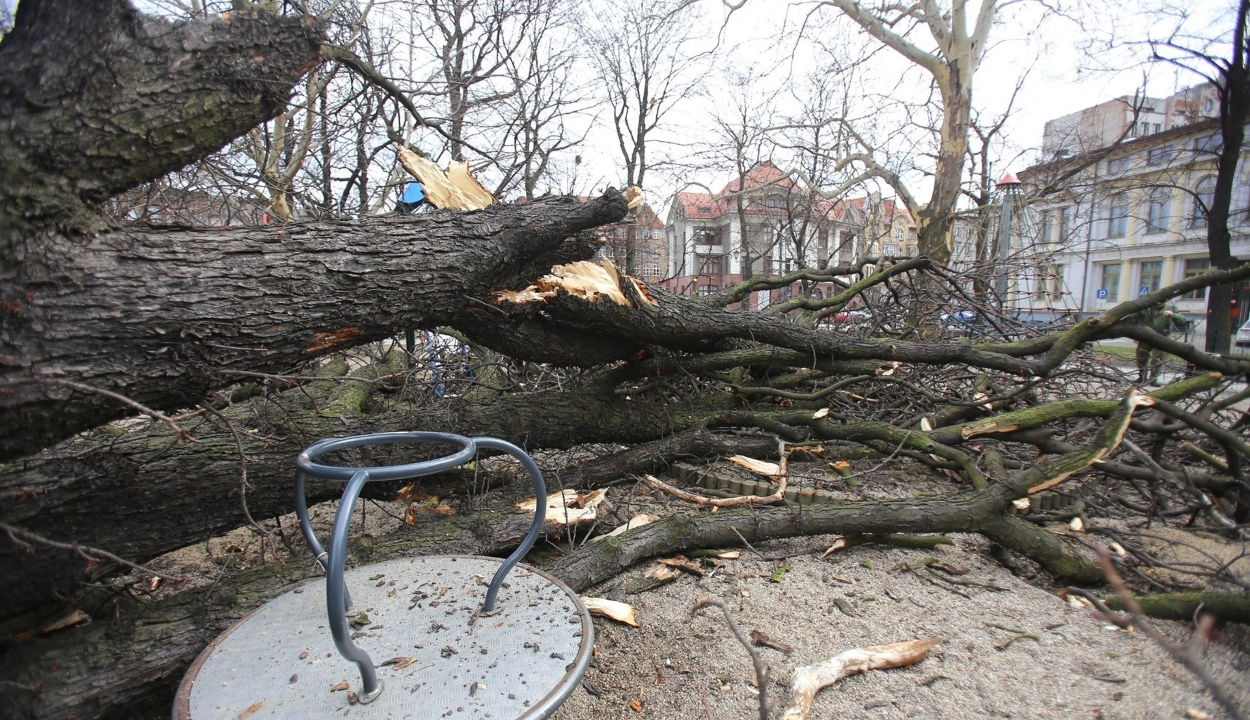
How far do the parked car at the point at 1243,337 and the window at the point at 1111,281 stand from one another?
1719 cm

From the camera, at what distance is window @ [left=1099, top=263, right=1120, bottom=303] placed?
97.1 ft

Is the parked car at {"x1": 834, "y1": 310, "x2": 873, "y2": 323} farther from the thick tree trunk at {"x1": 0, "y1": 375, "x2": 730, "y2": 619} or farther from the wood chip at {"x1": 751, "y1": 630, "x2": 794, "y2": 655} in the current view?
the wood chip at {"x1": 751, "y1": 630, "x2": 794, "y2": 655}

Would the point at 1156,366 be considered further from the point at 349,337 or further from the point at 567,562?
the point at 349,337

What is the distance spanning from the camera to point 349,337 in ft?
7.68

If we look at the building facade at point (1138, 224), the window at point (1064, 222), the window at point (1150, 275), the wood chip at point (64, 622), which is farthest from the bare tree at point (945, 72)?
the window at point (1150, 275)

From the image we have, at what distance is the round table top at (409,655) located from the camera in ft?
4.48

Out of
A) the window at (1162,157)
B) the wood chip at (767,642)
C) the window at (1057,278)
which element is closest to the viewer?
the wood chip at (767,642)

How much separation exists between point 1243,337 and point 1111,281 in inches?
794

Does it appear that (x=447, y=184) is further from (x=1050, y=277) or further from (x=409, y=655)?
(x=1050, y=277)

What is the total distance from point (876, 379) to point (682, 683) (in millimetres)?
2911

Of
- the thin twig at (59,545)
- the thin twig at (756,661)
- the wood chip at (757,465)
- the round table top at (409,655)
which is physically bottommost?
the wood chip at (757,465)

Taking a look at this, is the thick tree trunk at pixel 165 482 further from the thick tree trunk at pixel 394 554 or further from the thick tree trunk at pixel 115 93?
the thick tree trunk at pixel 115 93

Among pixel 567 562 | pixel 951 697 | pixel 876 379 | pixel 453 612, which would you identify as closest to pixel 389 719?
pixel 453 612

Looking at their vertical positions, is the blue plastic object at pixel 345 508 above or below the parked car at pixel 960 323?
below
